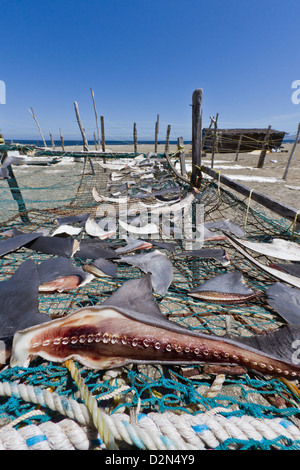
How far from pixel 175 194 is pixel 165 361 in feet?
15.0

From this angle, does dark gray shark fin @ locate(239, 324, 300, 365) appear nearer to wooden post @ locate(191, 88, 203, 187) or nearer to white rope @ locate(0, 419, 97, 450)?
white rope @ locate(0, 419, 97, 450)

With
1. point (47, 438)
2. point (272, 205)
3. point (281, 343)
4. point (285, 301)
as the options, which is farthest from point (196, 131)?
point (47, 438)

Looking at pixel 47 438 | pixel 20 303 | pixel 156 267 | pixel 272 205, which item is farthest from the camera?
pixel 272 205

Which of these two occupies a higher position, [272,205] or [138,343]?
[272,205]

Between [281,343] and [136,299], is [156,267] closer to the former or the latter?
[136,299]

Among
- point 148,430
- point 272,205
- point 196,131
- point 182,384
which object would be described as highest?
point 196,131

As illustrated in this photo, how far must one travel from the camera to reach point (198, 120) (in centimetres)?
504

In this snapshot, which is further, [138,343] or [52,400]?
[138,343]

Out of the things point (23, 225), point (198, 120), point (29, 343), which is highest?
point (198, 120)

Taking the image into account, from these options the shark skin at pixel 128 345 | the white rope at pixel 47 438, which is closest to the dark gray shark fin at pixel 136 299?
the shark skin at pixel 128 345

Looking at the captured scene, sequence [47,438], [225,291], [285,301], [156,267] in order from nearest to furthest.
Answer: [47,438], [285,301], [225,291], [156,267]

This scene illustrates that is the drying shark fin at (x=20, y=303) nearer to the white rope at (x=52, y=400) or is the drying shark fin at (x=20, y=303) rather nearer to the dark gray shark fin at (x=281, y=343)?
the white rope at (x=52, y=400)
